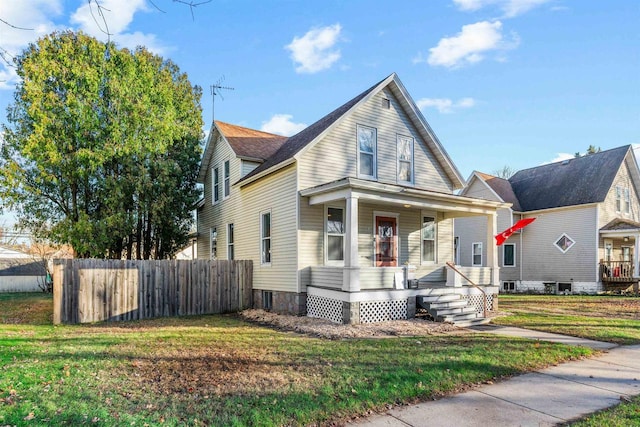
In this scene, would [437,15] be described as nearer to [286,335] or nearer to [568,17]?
[568,17]

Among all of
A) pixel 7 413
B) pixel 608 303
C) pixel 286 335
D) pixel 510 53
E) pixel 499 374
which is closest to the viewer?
pixel 7 413

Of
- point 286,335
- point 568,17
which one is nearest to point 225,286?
point 286,335

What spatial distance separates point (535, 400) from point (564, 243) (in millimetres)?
20702

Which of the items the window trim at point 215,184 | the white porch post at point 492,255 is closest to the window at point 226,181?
the window trim at point 215,184

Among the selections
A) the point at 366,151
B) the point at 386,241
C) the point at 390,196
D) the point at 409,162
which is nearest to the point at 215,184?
the point at 366,151

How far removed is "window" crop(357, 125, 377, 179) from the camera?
13.5 metres

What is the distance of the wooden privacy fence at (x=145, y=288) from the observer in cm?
1120

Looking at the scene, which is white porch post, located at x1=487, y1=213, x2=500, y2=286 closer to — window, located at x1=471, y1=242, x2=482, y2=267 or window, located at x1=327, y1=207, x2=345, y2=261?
window, located at x1=327, y1=207, x2=345, y2=261

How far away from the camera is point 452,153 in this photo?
48.8 ft

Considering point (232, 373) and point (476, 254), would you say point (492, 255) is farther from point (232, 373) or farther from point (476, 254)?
point (476, 254)

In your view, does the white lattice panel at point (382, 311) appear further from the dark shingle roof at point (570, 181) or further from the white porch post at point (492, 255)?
the dark shingle roof at point (570, 181)

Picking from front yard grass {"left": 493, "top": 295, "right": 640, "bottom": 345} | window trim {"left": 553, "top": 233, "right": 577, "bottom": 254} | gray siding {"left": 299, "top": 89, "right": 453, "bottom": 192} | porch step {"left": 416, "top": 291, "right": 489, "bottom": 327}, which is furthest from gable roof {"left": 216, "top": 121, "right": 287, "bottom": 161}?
window trim {"left": 553, "top": 233, "right": 577, "bottom": 254}

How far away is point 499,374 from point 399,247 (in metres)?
8.05

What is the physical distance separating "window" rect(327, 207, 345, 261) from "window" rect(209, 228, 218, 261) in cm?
726
